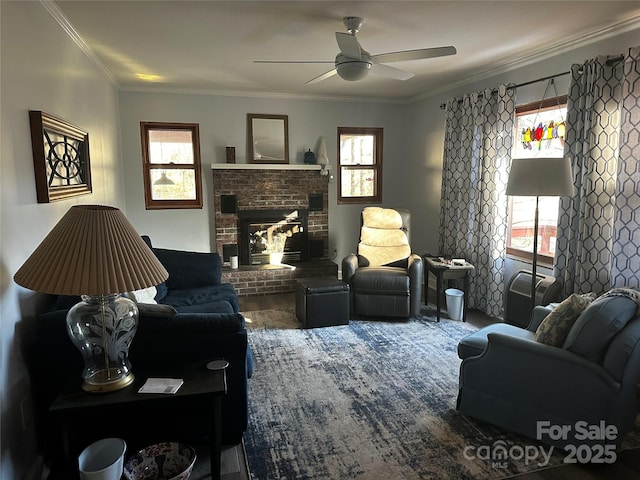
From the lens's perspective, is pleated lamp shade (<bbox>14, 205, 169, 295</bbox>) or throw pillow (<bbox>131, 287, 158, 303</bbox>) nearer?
pleated lamp shade (<bbox>14, 205, 169, 295</bbox>)

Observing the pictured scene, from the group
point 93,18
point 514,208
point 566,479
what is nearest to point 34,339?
point 93,18

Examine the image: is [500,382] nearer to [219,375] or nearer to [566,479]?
[566,479]

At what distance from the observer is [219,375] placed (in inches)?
79.4

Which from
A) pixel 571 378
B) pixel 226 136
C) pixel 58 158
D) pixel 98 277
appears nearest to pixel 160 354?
pixel 98 277

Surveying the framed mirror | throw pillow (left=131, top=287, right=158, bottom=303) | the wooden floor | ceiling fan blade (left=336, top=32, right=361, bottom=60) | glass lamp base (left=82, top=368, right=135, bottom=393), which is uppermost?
ceiling fan blade (left=336, top=32, right=361, bottom=60)

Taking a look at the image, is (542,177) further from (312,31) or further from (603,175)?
(312,31)

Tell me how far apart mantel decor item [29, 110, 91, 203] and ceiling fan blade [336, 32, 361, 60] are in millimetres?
1762

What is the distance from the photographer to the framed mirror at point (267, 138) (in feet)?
18.1

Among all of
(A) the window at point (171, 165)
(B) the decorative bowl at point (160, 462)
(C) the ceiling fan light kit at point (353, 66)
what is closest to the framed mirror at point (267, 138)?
(A) the window at point (171, 165)

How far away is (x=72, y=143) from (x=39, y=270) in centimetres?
156

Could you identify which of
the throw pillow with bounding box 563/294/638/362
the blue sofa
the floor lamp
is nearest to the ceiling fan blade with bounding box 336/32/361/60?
the floor lamp

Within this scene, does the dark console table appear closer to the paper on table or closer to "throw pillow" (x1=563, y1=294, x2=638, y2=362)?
the paper on table

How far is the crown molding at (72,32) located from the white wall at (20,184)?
0.15ft

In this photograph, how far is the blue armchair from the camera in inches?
81.7
